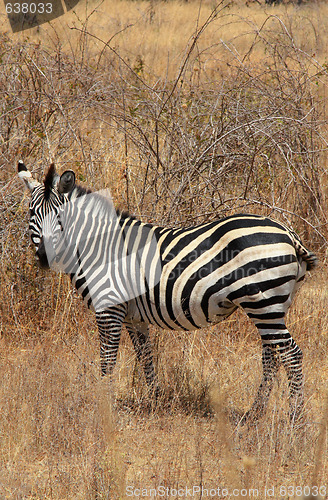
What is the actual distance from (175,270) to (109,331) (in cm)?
80

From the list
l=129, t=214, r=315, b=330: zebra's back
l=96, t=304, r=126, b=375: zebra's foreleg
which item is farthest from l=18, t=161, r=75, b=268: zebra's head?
l=129, t=214, r=315, b=330: zebra's back

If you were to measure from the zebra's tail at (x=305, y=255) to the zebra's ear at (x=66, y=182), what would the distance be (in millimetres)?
1945

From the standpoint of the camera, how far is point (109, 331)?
4.45m

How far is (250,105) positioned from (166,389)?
12.8 ft

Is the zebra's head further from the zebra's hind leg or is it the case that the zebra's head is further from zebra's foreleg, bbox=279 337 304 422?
zebra's foreleg, bbox=279 337 304 422

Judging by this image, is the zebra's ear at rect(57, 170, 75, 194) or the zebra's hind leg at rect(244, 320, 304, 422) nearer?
the zebra's hind leg at rect(244, 320, 304, 422)

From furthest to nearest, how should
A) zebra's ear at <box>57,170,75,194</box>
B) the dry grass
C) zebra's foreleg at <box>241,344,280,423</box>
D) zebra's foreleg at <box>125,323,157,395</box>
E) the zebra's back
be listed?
zebra's foreleg at <box>125,323,157,395</box> → zebra's ear at <box>57,170,75,194</box> → zebra's foreleg at <box>241,344,280,423</box> → the zebra's back → the dry grass

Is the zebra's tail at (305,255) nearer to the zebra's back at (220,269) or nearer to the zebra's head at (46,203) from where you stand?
the zebra's back at (220,269)

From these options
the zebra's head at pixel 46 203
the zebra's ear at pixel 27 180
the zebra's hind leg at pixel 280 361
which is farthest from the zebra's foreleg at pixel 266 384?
the zebra's ear at pixel 27 180

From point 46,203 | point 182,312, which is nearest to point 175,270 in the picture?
point 182,312

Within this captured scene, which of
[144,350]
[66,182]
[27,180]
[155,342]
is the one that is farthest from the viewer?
[155,342]

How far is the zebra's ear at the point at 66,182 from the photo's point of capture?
4.43 meters

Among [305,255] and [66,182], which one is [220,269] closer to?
[305,255]

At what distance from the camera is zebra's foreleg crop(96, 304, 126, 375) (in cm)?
443
